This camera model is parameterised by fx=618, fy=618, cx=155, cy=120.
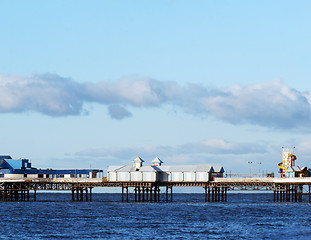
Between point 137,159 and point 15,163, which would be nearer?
point 137,159

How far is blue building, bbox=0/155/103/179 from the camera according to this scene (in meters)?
136

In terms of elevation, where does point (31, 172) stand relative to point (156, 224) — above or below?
above

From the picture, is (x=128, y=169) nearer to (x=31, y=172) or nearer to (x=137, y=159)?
(x=137, y=159)

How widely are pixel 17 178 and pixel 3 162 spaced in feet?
21.3

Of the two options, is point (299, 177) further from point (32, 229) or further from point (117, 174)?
point (32, 229)

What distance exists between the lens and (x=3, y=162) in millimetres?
137375

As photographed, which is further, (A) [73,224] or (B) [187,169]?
(B) [187,169]

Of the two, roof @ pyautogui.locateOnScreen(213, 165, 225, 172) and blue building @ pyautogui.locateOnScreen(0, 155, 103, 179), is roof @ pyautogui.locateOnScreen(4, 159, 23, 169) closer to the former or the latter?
blue building @ pyautogui.locateOnScreen(0, 155, 103, 179)

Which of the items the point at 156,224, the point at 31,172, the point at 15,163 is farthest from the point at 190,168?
the point at 156,224

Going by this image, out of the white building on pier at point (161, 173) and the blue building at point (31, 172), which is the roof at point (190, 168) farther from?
the blue building at point (31, 172)

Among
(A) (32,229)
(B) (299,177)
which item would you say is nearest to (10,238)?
(A) (32,229)

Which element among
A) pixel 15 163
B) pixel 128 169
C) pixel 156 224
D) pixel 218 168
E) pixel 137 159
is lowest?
pixel 156 224

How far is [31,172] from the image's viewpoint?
137125mm

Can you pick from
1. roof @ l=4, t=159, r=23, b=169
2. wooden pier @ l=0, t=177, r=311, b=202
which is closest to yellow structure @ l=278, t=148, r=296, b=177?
wooden pier @ l=0, t=177, r=311, b=202
